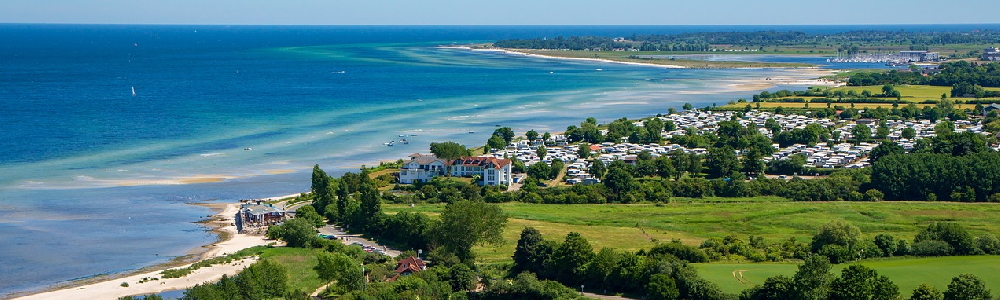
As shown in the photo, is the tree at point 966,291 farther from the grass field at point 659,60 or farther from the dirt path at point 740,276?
the grass field at point 659,60

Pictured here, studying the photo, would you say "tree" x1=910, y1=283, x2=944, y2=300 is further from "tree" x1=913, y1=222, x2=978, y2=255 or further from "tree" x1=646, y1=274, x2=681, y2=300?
"tree" x1=913, y1=222, x2=978, y2=255

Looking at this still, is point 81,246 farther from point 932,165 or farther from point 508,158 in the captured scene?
point 932,165

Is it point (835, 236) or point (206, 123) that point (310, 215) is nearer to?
point (835, 236)

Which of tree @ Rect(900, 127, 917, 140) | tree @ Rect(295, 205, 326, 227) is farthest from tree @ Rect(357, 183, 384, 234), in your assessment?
tree @ Rect(900, 127, 917, 140)

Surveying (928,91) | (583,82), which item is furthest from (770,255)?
(583,82)

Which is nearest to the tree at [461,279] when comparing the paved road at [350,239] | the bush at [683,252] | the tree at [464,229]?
the tree at [464,229]

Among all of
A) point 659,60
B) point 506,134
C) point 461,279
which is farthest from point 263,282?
point 659,60
